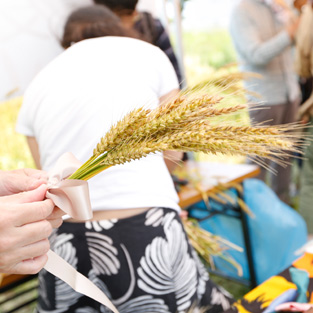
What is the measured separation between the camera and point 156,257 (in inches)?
41.4

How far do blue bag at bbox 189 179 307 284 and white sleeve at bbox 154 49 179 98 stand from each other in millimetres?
1014

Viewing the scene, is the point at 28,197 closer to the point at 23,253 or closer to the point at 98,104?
the point at 23,253

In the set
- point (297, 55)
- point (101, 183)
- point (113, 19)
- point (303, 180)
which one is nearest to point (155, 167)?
point (101, 183)

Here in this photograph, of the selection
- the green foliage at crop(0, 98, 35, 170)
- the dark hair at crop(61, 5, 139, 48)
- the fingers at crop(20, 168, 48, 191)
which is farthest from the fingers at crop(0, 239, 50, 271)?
the green foliage at crop(0, 98, 35, 170)

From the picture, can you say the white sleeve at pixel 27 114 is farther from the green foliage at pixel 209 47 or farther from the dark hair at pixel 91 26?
the green foliage at pixel 209 47

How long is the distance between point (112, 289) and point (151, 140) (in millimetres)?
616

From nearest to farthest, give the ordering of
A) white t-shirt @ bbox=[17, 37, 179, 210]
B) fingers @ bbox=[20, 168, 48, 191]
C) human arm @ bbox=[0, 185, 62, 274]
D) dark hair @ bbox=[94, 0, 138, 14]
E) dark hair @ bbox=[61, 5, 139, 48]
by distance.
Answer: human arm @ bbox=[0, 185, 62, 274] → fingers @ bbox=[20, 168, 48, 191] → white t-shirt @ bbox=[17, 37, 179, 210] → dark hair @ bbox=[61, 5, 139, 48] → dark hair @ bbox=[94, 0, 138, 14]

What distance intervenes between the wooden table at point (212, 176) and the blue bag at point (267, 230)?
6 centimetres

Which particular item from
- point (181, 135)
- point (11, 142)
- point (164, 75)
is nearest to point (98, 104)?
point (164, 75)

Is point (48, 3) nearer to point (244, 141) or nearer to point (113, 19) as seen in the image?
point (113, 19)

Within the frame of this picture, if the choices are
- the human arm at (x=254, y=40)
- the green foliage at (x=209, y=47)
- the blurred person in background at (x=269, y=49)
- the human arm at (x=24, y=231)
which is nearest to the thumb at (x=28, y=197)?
the human arm at (x=24, y=231)

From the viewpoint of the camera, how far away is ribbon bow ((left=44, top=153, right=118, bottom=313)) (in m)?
0.60

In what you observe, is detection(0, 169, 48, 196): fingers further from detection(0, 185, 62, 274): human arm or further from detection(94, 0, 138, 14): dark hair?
detection(94, 0, 138, 14): dark hair

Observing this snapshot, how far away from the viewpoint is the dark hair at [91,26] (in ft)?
3.80
